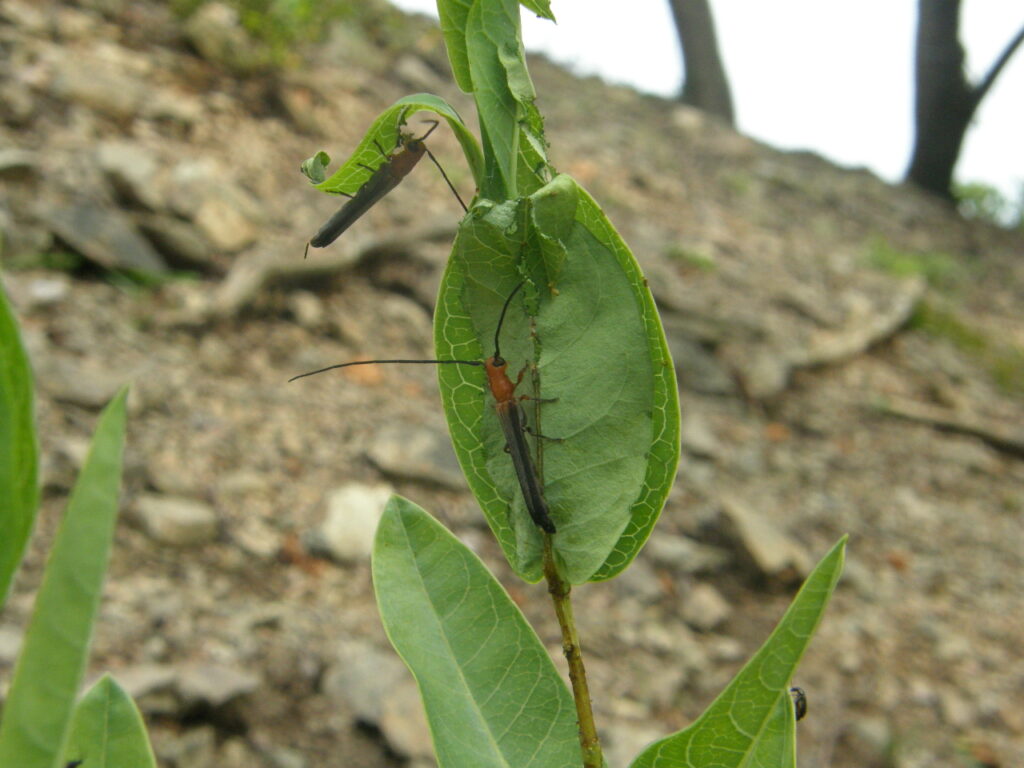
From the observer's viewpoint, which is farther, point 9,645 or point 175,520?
point 175,520

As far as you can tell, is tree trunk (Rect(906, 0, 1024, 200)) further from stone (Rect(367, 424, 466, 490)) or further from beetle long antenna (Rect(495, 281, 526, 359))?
beetle long antenna (Rect(495, 281, 526, 359))

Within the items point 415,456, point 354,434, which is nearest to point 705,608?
point 415,456

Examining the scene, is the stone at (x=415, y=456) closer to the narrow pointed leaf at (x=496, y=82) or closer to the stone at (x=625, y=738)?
the stone at (x=625, y=738)

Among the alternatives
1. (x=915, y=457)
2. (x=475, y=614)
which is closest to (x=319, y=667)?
(x=475, y=614)

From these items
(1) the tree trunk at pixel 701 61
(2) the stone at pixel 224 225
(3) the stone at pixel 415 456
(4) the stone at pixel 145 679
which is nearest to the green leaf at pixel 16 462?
(4) the stone at pixel 145 679

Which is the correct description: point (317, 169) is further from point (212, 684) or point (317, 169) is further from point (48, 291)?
point (48, 291)

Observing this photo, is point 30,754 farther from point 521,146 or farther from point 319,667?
point 319,667

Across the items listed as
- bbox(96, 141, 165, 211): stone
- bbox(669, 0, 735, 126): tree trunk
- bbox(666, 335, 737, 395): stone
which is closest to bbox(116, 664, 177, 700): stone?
bbox(96, 141, 165, 211): stone
